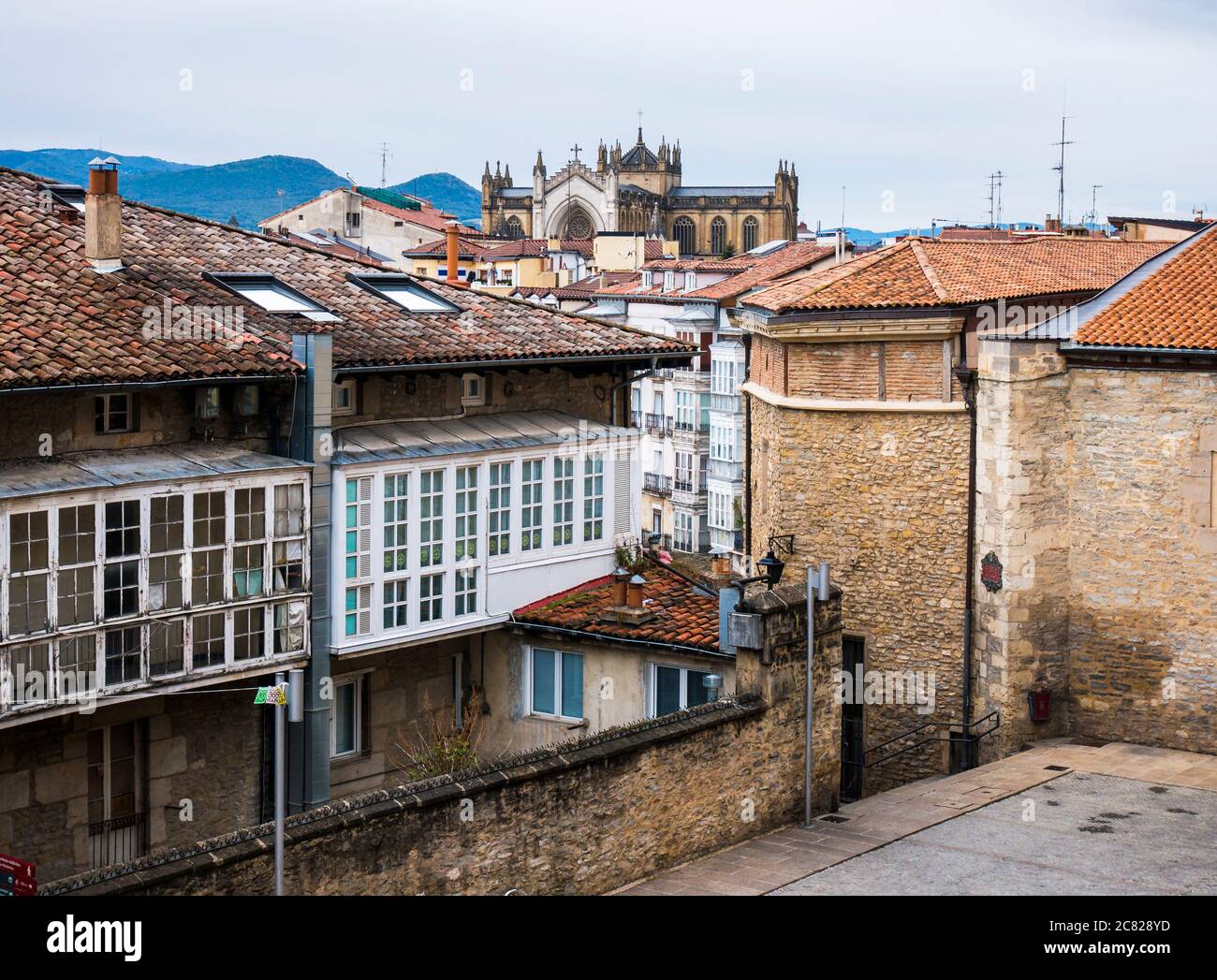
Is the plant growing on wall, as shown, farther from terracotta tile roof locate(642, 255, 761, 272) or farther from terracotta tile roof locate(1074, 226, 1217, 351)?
terracotta tile roof locate(642, 255, 761, 272)

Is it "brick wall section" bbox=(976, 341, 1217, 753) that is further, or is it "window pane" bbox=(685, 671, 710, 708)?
"brick wall section" bbox=(976, 341, 1217, 753)

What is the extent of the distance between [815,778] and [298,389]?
7605mm

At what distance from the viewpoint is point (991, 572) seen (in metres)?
24.0

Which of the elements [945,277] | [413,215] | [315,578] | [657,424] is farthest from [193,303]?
[413,215]

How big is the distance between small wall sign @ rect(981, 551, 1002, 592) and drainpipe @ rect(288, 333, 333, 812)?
960cm

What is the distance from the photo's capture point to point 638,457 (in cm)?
2458

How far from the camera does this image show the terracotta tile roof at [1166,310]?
22.7m

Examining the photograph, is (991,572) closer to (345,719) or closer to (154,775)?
(345,719)

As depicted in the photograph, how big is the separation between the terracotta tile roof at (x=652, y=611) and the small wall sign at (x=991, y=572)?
4039 millimetres

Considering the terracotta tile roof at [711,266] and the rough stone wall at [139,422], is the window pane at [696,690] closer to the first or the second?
the rough stone wall at [139,422]

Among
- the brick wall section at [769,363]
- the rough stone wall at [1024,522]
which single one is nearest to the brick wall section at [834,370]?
the brick wall section at [769,363]

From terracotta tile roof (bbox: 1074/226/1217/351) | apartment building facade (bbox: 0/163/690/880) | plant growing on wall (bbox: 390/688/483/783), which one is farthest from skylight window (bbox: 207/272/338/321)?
terracotta tile roof (bbox: 1074/226/1217/351)

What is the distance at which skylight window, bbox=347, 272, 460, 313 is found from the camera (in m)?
23.5
